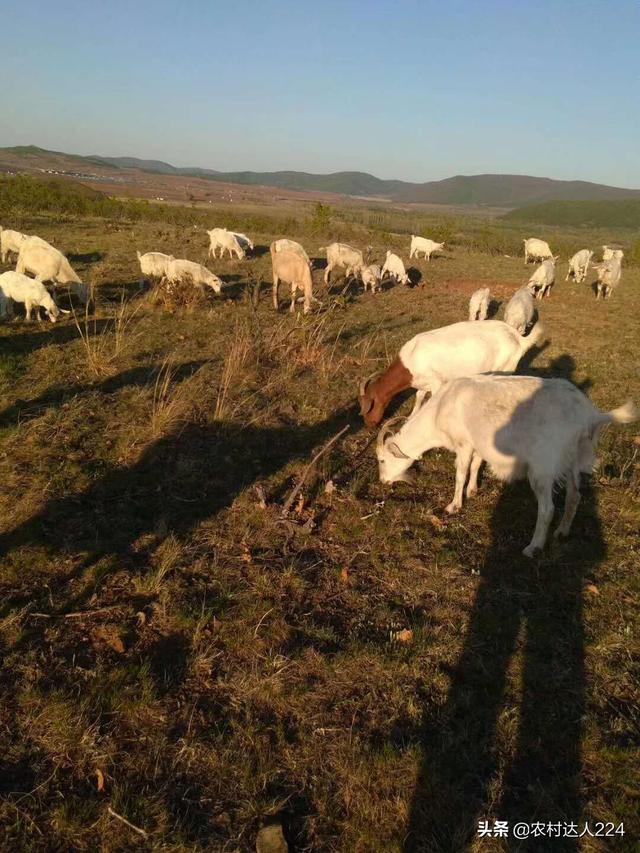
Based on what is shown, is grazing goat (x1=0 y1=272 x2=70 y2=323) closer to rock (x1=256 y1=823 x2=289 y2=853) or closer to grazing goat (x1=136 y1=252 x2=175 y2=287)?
grazing goat (x1=136 y1=252 x2=175 y2=287)

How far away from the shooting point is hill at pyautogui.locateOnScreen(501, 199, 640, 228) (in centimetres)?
13038

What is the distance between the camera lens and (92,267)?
1633 centimetres

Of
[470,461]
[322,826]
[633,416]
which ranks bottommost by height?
[322,826]

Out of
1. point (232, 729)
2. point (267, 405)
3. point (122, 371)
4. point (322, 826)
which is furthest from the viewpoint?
point (122, 371)

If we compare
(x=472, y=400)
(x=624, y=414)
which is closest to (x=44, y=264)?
(x=472, y=400)

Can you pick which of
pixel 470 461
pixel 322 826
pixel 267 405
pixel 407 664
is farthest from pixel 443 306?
pixel 322 826

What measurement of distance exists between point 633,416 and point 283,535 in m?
3.62

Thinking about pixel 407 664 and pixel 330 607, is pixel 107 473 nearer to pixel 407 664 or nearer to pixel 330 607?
pixel 330 607

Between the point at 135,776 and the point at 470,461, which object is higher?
the point at 470,461

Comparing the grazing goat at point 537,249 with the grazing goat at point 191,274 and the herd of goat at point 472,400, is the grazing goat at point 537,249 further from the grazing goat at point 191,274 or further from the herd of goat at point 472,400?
the grazing goat at point 191,274

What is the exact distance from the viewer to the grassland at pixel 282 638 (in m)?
2.82

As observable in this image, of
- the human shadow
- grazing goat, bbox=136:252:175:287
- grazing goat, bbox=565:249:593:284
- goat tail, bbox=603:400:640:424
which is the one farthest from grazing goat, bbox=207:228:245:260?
the human shadow

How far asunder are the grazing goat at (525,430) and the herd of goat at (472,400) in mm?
10

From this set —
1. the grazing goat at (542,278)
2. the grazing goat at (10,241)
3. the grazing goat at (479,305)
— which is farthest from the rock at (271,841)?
the grazing goat at (542,278)
